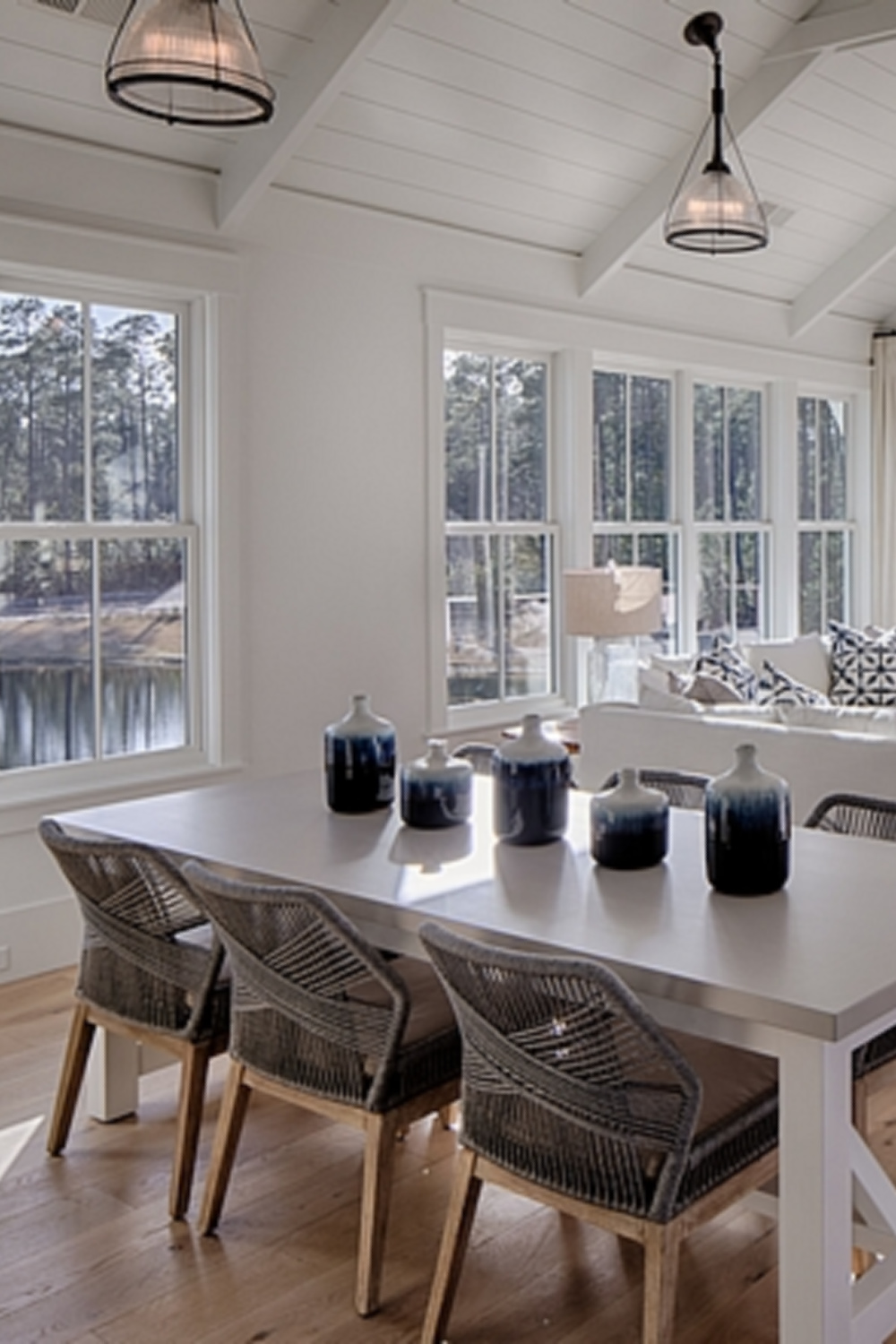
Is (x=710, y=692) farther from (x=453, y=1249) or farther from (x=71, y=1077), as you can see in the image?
(x=453, y=1249)

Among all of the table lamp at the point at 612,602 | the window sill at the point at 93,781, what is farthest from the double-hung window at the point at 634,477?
the window sill at the point at 93,781

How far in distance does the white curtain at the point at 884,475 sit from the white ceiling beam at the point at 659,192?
112 inches

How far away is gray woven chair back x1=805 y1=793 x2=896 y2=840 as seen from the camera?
2.97m

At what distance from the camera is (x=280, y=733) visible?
493 cm

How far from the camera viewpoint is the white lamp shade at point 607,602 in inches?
213

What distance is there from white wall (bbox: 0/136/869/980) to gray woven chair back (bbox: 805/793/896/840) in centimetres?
233

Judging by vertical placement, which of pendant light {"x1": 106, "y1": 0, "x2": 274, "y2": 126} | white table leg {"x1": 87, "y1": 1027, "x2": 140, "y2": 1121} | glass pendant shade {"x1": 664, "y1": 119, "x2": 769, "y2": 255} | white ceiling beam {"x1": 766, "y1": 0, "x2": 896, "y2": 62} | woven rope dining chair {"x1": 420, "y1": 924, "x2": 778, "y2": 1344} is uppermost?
white ceiling beam {"x1": 766, "y1": 0, "x2": 896, "y2": 62}

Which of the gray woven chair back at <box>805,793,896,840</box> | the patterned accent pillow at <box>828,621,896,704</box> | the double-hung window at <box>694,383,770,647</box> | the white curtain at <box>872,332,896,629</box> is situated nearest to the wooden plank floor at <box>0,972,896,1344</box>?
the gray woven chair back at <box>805,793,896,840</box>

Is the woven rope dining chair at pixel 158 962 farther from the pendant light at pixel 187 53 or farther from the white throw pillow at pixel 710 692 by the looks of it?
the white throw pillow at pixel 710 692

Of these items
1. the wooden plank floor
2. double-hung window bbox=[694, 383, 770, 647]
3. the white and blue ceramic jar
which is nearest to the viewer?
the wooden plank floor

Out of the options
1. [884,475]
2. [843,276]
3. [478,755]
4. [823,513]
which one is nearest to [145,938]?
[478,755]

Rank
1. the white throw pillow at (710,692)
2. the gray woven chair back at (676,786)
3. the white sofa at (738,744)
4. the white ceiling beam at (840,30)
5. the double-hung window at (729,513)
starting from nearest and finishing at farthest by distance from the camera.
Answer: the gray woven chair back at (676,786), the white sofa at (738,744), the white ceiling beam at (840,30), the white throw pillow at (710,692), the double-hung window at (729,513)

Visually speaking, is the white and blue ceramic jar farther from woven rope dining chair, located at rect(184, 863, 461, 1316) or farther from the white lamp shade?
the white lamp shade

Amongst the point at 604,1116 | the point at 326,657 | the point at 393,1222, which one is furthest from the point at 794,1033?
the point at 326,657
